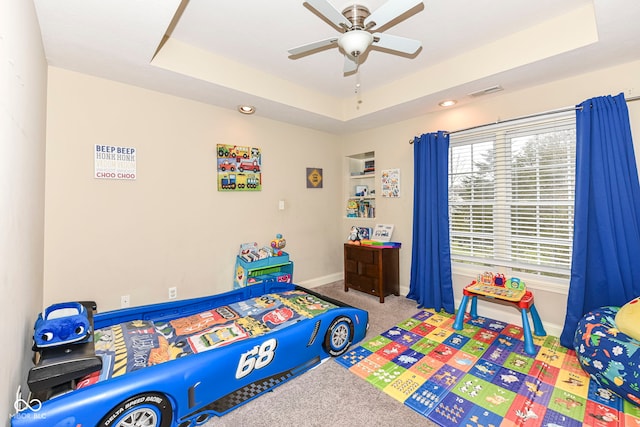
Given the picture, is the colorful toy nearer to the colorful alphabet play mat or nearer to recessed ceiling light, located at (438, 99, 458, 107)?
the colorful alphabet play mat

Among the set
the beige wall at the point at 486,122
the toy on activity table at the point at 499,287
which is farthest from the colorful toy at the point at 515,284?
the beige wall at the point at 486,122

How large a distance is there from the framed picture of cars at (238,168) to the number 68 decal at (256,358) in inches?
75.4

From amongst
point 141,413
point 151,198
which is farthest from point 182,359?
point 151,198

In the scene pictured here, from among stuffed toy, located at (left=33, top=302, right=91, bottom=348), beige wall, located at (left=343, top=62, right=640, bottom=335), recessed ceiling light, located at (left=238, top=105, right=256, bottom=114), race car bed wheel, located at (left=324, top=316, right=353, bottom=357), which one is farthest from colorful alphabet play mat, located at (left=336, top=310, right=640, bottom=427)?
recessed ceiling light, located at (left=238, top=105, right=256, bottom=114)

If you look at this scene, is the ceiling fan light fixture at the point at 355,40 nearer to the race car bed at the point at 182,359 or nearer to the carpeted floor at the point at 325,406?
the race car bed at the point at 182,359

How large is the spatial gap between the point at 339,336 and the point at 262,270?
4.56 ft

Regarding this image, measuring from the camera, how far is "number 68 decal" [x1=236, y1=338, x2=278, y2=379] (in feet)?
5.60

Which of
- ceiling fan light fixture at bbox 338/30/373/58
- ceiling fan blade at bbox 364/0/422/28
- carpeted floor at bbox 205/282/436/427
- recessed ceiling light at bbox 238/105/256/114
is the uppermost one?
recessed ceiling light at bbox 238/105/256/114

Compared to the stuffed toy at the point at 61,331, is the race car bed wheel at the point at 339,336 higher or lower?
lower

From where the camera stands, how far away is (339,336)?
231 cm

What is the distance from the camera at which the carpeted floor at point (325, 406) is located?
1627 millimetres

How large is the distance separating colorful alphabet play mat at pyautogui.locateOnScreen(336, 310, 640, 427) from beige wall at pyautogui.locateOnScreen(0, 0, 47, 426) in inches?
75.5

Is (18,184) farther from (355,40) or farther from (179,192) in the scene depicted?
(355,40)

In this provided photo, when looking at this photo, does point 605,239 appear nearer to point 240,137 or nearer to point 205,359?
point 205,359
